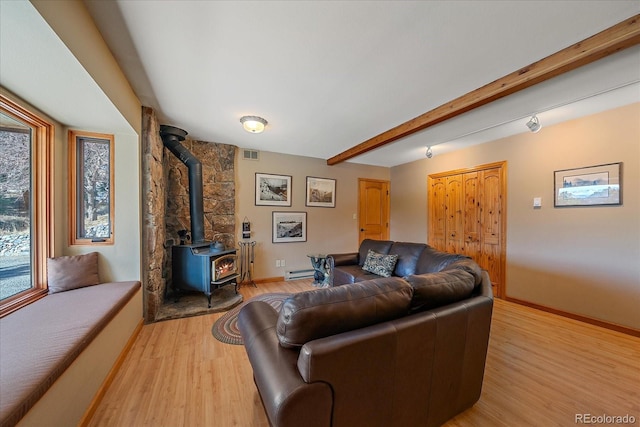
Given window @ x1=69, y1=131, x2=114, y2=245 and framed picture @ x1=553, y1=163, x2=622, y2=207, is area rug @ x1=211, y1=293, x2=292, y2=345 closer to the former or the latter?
window @ x1=69, y1=131, x2=114, y2=245

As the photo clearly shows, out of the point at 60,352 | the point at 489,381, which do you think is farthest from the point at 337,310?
the point at 489,381

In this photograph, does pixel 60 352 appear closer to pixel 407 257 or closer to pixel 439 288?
pixel 439 288

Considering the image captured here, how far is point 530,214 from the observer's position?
10.8 feet

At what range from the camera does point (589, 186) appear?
9.12 feet

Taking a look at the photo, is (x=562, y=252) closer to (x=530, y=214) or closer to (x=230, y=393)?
(x=530, y=214)

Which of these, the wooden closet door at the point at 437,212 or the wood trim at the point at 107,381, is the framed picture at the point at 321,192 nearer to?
the wooden closet door at the point at 437,212

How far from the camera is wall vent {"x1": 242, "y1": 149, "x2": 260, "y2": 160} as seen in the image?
4.23 m

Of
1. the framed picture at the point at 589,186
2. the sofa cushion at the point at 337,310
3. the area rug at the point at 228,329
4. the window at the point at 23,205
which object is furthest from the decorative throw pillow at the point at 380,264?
the window at the point at 23,205

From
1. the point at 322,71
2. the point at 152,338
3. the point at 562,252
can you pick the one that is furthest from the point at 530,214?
the point at 152,338

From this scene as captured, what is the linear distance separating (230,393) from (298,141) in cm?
331

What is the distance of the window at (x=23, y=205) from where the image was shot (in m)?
1.80

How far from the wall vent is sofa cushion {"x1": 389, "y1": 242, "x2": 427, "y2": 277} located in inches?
116

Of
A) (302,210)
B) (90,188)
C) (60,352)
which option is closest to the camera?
(60,352)

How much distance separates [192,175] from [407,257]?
324cm
